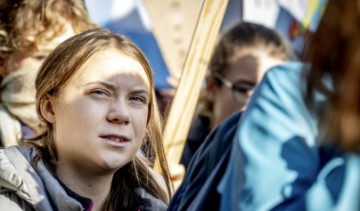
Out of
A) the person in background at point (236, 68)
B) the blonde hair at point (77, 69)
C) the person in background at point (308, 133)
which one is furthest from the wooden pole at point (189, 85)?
the person in background at point (308, 133)

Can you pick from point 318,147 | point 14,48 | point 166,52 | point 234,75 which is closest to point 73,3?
point 14,48

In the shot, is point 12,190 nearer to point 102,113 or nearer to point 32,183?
point 32,183

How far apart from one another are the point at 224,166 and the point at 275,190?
0.54 ft

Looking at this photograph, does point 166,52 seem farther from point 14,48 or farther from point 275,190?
point 275,190

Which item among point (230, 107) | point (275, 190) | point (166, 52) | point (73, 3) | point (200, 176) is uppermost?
point (275, 190)

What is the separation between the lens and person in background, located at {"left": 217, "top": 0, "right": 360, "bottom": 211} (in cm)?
120

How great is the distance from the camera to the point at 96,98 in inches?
85.7

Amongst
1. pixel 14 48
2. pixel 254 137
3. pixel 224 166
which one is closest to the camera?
pixel 254 137

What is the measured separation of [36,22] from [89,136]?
3.93ft

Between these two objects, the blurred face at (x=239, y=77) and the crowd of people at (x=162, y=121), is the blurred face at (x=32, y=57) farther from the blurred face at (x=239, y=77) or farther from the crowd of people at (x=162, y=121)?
the blurred face at (x=239, y=77)

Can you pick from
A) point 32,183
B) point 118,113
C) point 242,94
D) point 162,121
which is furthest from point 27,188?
point 242,94

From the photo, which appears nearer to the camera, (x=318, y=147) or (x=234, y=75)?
(x=318, y=147)

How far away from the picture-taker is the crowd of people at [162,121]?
4.12 feet

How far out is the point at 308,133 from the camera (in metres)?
1.34
